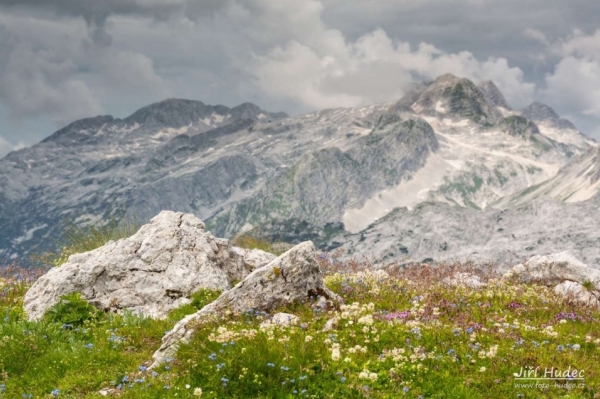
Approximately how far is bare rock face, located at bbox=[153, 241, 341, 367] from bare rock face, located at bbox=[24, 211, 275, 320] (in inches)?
107

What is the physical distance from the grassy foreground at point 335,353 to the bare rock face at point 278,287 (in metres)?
0.40

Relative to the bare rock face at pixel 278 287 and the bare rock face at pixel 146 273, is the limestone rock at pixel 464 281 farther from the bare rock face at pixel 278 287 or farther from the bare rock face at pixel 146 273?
the bare rock face at pixel 146 273

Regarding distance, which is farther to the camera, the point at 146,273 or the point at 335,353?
the point at 146,273

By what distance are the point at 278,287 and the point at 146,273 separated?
16.3ft

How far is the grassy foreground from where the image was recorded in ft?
28.4

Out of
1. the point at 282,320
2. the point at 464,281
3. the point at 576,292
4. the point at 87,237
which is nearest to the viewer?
the point at 282,320

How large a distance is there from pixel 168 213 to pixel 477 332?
1188 centimetres

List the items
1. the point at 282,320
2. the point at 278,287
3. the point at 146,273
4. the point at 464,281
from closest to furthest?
1. the point at 282,320
2. the point at 278,287
3. the point at 146,273
4. the point at 464,281

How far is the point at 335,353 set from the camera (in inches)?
364

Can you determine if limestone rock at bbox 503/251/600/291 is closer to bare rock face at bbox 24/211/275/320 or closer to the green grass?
bare rock face at bbox 24/211/275/320

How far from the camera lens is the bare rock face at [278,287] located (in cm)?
1219

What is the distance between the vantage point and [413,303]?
42.3 feet

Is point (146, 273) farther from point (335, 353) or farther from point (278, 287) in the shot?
point (335, 353)

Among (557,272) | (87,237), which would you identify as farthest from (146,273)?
(557,272)
